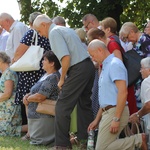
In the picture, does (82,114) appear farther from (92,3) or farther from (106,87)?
(92,3)

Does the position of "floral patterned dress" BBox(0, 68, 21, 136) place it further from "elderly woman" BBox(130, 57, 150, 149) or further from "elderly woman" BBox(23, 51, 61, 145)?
"elderly woman" BBox(130, 57, 150, 149)

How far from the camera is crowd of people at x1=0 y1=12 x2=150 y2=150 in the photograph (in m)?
7.27

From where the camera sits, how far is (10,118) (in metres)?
9.90

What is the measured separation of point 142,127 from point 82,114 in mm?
961

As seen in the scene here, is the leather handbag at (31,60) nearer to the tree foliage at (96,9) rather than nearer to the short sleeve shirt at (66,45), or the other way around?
the short sleeve shirt at (66,45)

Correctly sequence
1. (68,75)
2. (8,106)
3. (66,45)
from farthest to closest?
1. (8,106)
2. (68,75)
3. (66,45)

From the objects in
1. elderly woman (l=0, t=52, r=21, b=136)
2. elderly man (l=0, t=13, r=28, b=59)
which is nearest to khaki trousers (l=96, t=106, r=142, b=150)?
elderly woman (l=0, t=52, r=21, b=136)

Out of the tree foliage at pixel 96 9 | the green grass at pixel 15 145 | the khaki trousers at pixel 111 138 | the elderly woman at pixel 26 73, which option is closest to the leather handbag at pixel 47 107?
the green grass at pixel 15 145

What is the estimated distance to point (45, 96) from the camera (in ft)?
28.9

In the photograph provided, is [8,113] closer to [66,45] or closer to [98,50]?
[66,45]

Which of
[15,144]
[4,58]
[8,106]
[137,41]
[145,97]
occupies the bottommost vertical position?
[15,144]

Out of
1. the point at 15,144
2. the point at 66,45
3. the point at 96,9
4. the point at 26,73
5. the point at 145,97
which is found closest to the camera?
the point at 145,97

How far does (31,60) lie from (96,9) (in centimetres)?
707

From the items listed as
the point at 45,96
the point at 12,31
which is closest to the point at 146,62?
the point at 45,96
